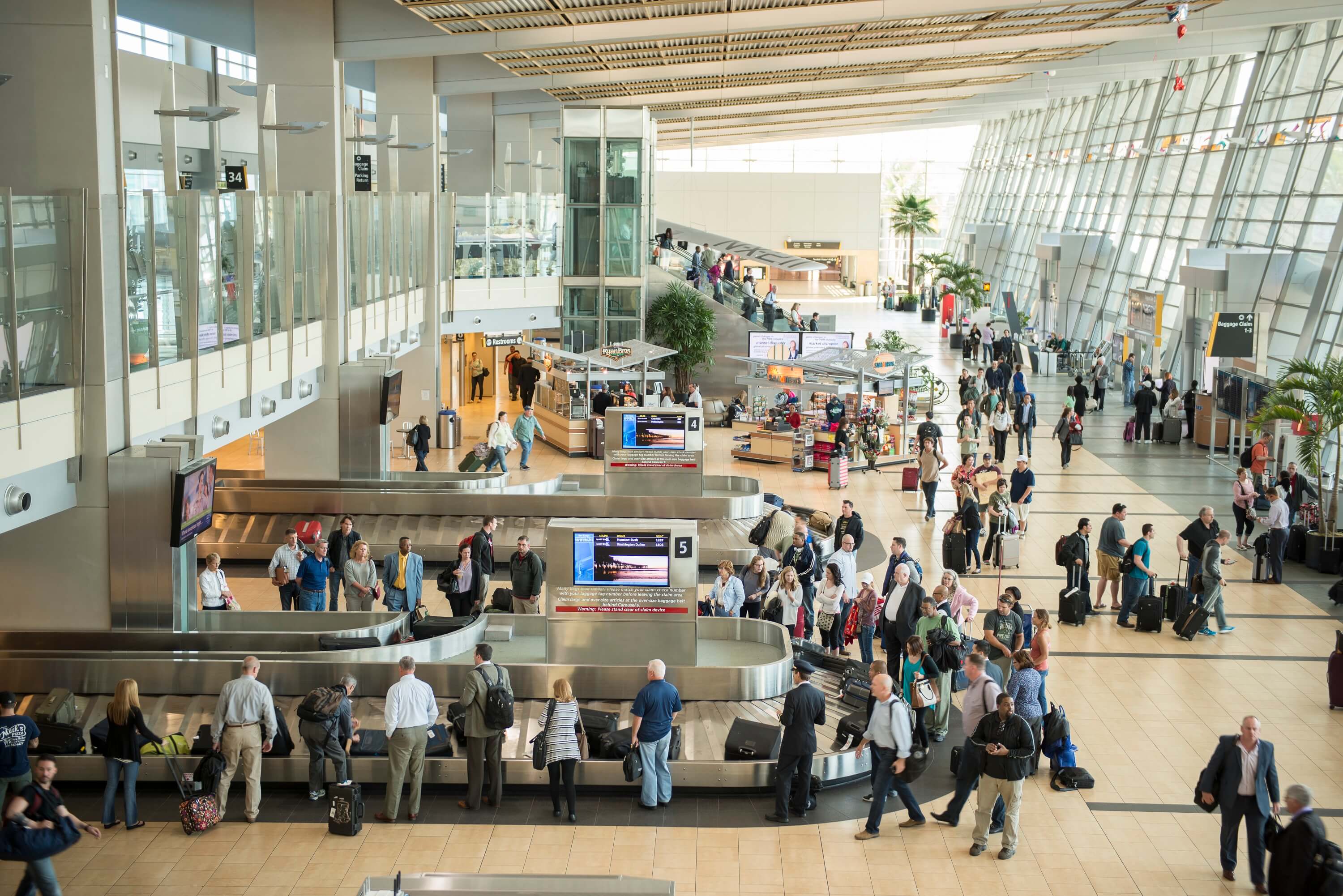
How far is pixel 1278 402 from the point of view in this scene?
1978 cm

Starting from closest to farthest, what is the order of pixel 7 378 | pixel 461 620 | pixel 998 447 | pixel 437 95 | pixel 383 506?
pixel 7 378
pixel 461 620
pixel 383 506
pixel 998 447
pixel 437 95

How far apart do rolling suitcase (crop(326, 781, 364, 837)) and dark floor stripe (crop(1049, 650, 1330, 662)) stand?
7.97 m

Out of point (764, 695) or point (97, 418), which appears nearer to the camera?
point (97, 418)

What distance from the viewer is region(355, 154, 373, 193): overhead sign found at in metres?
23.5

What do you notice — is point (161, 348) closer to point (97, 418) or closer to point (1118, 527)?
point (97, 418)

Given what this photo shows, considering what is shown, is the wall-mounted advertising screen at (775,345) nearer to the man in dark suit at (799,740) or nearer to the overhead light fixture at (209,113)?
the overhead light fixture at (209,113)

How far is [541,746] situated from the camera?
9.82 m

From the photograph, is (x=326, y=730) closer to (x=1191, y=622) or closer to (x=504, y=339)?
(x=1191, y=622)

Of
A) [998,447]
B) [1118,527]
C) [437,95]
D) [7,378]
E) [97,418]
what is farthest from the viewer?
[437,95]

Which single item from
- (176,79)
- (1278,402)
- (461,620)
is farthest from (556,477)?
(176,79)

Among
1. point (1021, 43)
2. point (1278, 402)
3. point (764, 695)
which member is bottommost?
point (764, 695)

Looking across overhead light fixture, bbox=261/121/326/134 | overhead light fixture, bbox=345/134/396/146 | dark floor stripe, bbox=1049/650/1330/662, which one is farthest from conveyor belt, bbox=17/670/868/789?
overhead light fixture, bbox=345/134/396/146

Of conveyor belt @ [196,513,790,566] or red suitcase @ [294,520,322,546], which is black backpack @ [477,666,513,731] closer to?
red suitcase @ [294,520,322,546]

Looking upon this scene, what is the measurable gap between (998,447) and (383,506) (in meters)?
12.2
